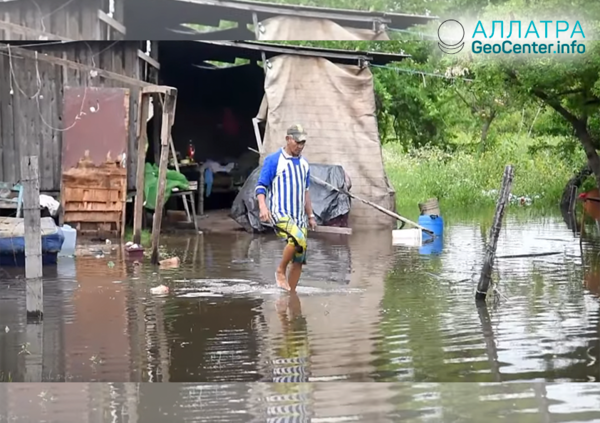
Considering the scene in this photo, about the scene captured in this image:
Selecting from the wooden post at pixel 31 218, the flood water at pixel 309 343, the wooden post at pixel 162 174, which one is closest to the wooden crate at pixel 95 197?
the flood water at pixel 309 343

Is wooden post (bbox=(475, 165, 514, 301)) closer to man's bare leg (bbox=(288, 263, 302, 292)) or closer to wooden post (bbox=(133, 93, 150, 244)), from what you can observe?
man's bare leg (bbox=(288, 263, 302, 292))

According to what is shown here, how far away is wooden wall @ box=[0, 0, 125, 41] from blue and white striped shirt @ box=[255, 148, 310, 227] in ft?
24.8

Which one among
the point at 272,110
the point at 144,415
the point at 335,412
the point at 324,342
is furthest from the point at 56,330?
the point at 272,110

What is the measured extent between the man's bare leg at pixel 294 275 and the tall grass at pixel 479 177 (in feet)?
34.0

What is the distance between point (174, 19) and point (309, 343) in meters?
9.95

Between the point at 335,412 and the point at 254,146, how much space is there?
61.5 feet

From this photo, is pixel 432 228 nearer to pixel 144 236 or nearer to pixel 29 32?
pixel 144 236

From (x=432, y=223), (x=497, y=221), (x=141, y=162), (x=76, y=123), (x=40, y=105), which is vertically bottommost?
(x=432, y=223)

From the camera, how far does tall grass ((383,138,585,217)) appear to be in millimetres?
23031

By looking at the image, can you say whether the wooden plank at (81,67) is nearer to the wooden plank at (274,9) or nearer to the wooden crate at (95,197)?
the wooden crate at (95,197)

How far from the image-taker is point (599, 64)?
13891 mm

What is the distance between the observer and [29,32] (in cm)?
1608

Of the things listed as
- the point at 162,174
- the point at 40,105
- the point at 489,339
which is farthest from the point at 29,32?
the point at 489,339

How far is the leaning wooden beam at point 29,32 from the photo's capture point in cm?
1582
